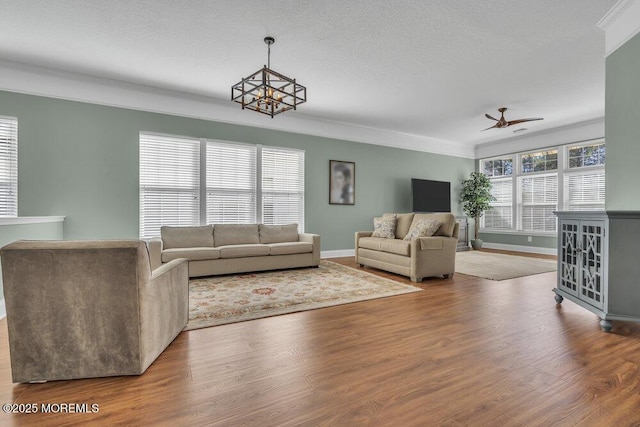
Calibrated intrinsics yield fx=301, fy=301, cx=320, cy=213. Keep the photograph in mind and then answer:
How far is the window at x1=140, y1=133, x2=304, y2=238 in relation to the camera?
16.5 ft

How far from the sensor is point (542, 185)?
7.48m

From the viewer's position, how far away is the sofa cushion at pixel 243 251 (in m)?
4.46

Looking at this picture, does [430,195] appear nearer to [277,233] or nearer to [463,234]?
[463,234]

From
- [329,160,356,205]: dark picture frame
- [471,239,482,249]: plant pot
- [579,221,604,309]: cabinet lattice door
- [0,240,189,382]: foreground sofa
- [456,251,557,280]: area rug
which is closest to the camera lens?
[0,240,189,382]: foreground sofa

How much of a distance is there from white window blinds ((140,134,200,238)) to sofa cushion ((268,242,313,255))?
62.8 inches

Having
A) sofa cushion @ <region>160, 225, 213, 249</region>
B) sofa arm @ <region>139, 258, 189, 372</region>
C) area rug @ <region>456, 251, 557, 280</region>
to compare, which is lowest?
area rug @ <region>456, 251, 557, 280</region>

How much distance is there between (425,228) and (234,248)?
9.53 ft

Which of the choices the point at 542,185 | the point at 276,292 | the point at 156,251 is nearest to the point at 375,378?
the point at 276,292

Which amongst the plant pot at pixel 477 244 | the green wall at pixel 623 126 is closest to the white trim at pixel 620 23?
the green wall at pixel 623 126

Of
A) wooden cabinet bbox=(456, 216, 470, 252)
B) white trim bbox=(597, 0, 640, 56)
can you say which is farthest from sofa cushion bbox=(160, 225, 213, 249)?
wooden cabinet bbox=(456, 216, 470, 252)

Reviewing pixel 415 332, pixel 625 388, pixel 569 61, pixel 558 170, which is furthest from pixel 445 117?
pixel 625 388

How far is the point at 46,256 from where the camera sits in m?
1.60

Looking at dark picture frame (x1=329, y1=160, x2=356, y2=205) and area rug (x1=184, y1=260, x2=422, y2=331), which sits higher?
dark picture frame (x1=329, y1=160, x2=356, y2=205)

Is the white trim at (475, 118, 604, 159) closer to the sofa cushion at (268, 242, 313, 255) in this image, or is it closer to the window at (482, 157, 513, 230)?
the window at (482, 157, 513, 230)
